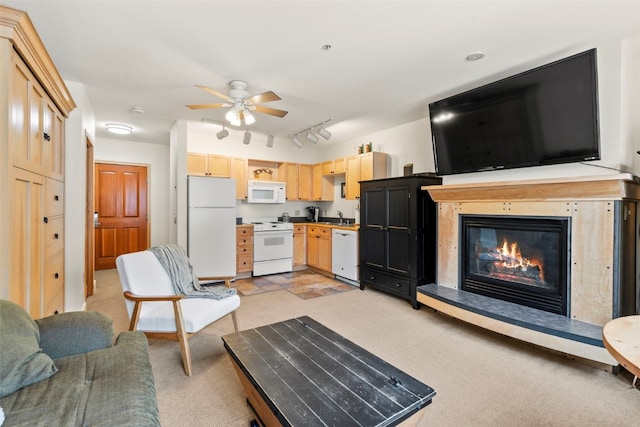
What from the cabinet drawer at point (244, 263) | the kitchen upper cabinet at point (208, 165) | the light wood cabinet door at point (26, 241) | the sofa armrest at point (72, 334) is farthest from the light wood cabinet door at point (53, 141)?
the cabinet drawer at point (244, 263)

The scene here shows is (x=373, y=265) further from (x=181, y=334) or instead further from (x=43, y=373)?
(x=43, y=373)

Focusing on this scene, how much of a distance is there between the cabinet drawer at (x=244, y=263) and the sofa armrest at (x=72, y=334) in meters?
3.46

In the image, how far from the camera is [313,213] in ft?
20.9

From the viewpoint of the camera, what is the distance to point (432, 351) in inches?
101

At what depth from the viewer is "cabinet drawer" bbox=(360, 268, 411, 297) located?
3.76 metres

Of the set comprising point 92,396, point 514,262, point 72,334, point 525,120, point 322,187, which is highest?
point 525,120

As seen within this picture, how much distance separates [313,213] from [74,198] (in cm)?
408

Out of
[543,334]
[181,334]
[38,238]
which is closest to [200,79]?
[38,238]

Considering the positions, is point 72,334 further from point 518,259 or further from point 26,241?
point 518,259

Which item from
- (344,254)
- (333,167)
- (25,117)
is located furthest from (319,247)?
(25,117)

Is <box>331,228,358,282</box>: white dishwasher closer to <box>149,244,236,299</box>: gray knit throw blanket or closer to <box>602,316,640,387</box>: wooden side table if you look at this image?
<box>149,244,236,299</box>: gray knit throw blanket

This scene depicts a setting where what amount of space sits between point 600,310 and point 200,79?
4.12m

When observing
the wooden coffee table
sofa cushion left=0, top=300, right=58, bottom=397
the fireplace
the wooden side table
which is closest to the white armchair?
the wooden coffee table

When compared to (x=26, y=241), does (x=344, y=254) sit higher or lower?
lower
